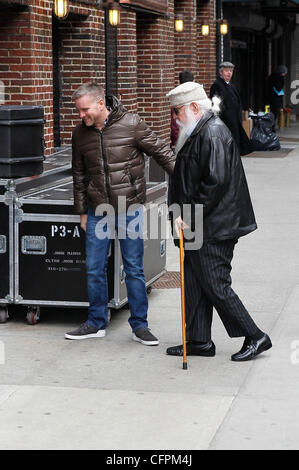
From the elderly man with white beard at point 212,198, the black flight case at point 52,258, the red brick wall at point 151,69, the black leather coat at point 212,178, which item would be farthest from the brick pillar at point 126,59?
the black leather coat at point 212,178

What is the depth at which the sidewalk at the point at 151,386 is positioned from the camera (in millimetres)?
5074

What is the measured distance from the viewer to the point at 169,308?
798 cm

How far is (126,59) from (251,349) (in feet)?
28.2

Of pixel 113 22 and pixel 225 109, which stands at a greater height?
pixel 113 22

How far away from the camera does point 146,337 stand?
6922 millimetres

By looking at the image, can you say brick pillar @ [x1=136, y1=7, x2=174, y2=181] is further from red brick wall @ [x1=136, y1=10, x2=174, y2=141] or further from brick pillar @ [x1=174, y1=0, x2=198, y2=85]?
brick pillar @ [x1=174, y1=0, x2=198, y2=85]

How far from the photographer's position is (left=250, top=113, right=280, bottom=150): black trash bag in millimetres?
20516

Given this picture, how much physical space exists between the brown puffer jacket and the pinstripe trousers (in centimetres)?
69

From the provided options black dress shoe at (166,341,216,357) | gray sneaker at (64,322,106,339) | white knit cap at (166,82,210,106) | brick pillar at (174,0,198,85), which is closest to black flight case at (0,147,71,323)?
gray sneaker at (64,322,106,339)

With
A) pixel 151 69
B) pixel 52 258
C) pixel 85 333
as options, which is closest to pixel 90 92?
pixel 52 258

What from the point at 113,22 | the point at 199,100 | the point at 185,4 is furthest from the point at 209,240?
the point at 185,4

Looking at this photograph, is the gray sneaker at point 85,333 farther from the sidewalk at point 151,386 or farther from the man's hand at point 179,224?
the man's hand at point 179,224

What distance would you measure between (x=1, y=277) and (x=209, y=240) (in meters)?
1.89
